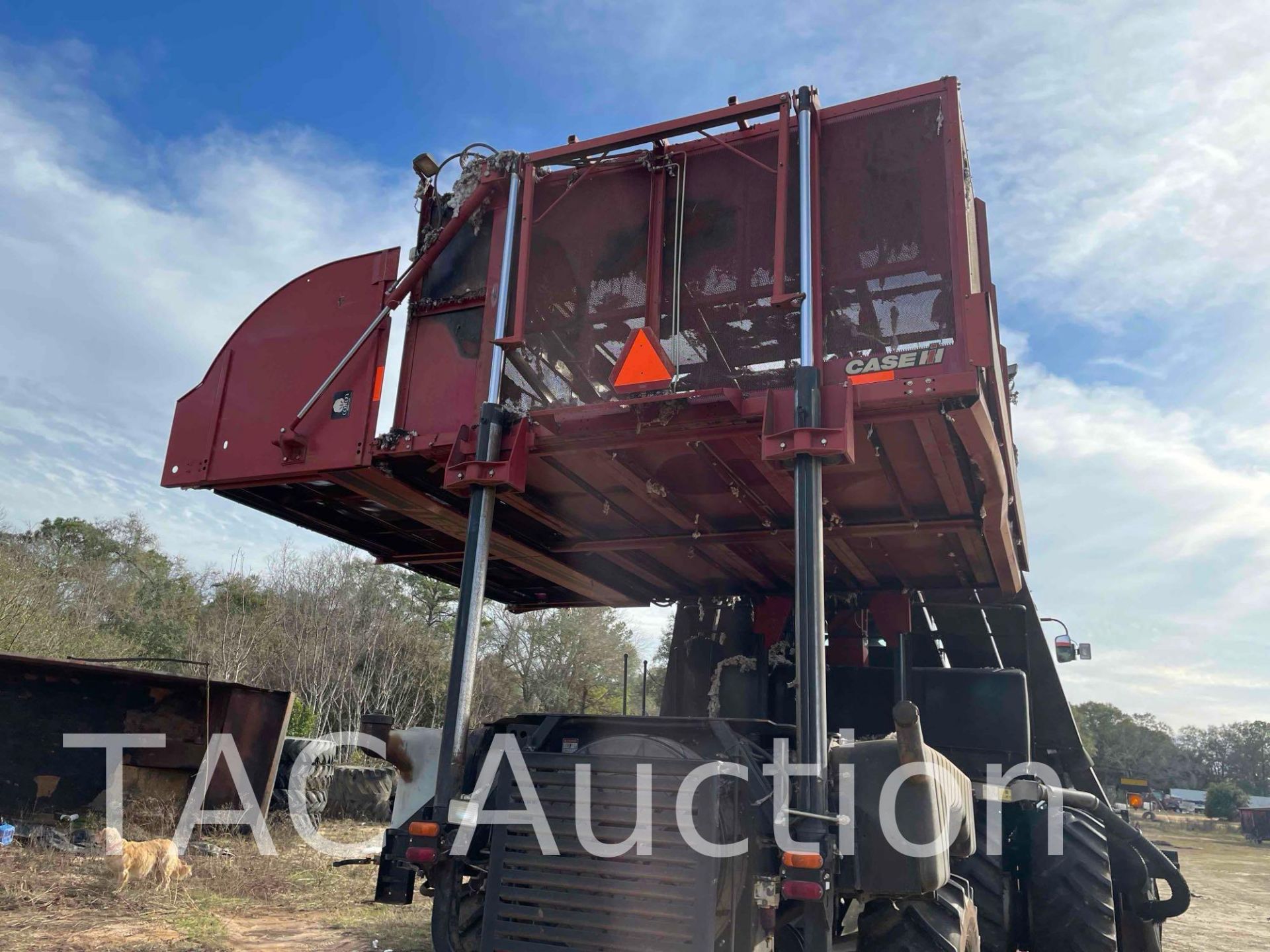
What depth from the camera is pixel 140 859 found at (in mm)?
6504

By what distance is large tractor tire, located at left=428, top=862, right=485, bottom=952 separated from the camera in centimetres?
392

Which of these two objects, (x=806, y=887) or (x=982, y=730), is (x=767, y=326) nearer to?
(x=982, y=730)

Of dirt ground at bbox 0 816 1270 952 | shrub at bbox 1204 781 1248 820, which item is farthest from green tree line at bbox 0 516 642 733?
shrub at bbox 1204 781 1248 820

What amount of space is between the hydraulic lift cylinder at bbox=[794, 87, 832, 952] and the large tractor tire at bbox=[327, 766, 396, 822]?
954 centimetres

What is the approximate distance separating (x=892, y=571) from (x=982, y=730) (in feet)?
4.40

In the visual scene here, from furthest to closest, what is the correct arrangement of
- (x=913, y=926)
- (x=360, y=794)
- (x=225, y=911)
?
(x=360, y=794) → (x=225, y=911) → (x=913, y=926)

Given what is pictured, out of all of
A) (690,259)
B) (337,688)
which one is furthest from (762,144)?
(337,688)

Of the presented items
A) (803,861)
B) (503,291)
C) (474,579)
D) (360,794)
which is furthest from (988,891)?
(360,794)

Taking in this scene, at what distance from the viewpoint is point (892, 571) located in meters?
7.09

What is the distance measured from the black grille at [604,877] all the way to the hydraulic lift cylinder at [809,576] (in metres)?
0.43

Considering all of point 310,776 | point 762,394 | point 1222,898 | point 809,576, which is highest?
point 762,394

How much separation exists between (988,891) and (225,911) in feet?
16.9

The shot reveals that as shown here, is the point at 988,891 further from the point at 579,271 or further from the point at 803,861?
the point at 579,271

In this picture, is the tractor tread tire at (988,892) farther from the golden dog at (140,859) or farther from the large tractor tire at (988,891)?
the golden dog at (140,859)
